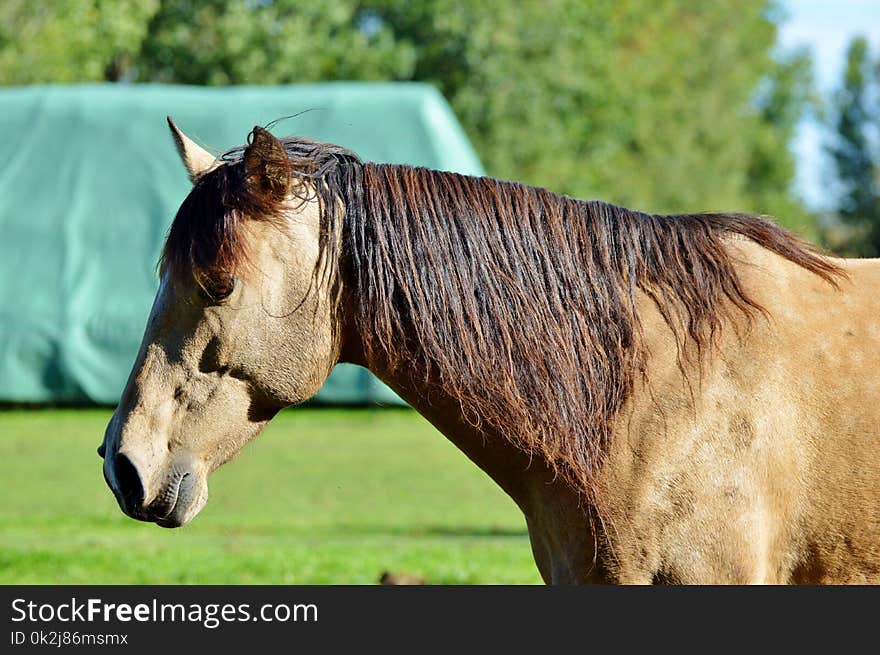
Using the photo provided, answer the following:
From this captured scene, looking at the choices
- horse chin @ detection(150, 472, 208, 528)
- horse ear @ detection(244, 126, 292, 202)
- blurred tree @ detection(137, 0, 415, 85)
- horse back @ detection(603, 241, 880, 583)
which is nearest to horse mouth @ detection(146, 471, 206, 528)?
horse chin @ detection(150, 472, 208, 528)

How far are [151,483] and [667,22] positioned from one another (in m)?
46.7

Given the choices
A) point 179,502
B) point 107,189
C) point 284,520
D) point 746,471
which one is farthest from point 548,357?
point 107,189

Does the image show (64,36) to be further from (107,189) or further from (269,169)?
(269,169)


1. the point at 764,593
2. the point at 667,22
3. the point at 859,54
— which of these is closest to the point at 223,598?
the point at 764,593

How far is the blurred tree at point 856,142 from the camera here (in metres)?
58.3

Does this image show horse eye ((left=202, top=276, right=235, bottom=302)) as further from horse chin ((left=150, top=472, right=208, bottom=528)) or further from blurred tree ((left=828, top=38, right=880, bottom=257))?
blurred tree ((left=828, top=38, right=880, bottom=257))

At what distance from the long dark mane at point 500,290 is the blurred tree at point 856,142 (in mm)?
57054

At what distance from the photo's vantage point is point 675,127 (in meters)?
43.8

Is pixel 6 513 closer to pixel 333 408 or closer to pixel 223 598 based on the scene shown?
pixel 223 598

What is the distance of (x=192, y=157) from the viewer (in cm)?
374

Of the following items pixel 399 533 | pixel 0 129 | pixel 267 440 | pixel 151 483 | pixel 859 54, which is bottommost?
pixel 859 54

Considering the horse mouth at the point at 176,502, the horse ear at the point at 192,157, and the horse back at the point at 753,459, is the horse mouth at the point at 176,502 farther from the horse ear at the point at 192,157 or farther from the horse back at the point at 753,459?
the horse back at the point at 753,459

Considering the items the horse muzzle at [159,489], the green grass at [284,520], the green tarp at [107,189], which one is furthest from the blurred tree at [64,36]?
the horse muzzle at [159,489]

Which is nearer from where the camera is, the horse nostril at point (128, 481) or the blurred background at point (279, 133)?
the horse nostril at point (128, 481)
